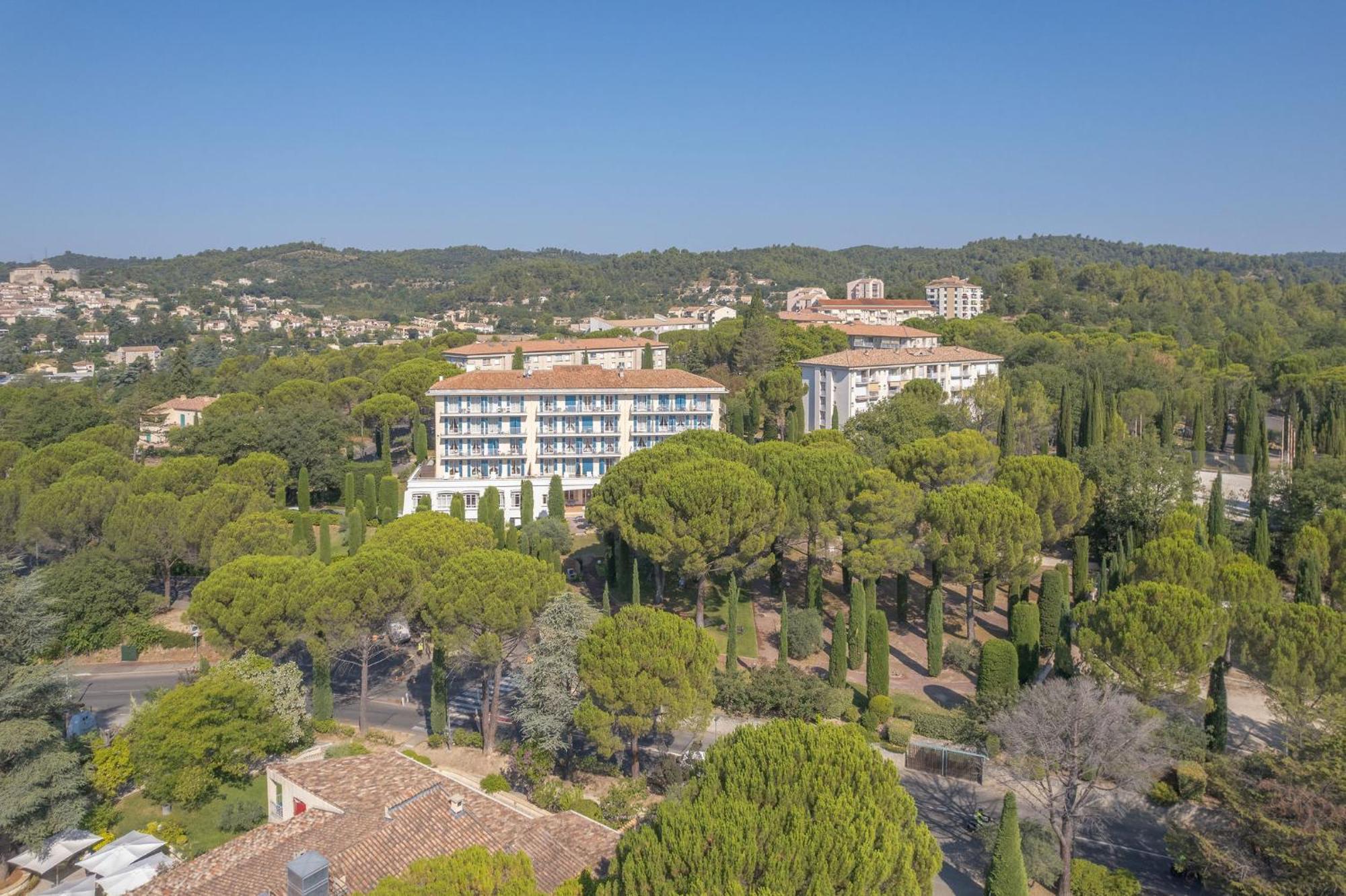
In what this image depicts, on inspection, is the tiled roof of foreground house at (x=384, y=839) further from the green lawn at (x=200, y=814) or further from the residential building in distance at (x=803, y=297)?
the residential building in distance at (x=803, y=297)

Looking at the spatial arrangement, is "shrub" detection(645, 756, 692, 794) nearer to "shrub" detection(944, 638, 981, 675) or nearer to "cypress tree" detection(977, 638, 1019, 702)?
"cypress tree" detection(977, 638, 1019, 702)

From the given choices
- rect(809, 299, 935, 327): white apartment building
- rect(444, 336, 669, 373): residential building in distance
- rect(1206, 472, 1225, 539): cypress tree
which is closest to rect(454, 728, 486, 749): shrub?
rect(1206, 472, 1225, 539): cypress tree

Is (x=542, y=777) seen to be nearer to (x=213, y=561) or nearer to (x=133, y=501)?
(x=213, y=561)

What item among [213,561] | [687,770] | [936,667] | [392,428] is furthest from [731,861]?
[392,428]

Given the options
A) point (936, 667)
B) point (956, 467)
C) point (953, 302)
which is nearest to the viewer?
point (936, 667)

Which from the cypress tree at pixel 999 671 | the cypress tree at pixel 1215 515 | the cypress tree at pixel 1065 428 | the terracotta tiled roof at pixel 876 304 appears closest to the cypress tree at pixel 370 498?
the cypress tree at pixel 999 671

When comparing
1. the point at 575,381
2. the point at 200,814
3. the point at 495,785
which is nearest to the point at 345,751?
the point at 200,814
